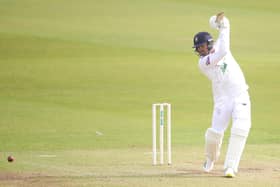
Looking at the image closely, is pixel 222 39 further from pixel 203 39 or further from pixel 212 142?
pixel 212 142

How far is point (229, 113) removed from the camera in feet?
38.1

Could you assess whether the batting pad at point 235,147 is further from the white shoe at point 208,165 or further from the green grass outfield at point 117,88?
the white shoe at point 208,165

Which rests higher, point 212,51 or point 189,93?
point 189,93

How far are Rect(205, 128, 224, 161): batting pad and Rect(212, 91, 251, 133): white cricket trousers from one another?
64 millimetres

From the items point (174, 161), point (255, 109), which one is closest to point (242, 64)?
point (255, 109)

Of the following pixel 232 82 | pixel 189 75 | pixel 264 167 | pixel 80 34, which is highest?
pixel 80 34

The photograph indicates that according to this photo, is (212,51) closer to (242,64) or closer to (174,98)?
(174,98)

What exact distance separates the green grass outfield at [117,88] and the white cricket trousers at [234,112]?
2.13ft

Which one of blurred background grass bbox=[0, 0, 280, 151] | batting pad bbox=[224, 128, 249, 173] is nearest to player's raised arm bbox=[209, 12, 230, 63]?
batting pad bbox=[224, 128, 249, 173]

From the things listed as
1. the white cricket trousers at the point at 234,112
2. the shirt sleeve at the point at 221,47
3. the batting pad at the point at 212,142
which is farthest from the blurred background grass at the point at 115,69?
the shirt sleeve at the point at 221,47

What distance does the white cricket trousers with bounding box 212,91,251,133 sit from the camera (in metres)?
11.4

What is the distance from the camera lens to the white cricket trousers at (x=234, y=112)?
37.3 ft

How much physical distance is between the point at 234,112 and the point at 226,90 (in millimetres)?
295

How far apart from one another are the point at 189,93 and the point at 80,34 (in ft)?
30.5
